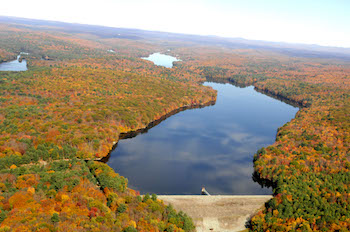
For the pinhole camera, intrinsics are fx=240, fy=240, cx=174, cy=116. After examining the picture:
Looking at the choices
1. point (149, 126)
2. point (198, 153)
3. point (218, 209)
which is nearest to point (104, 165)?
point (218, 209)

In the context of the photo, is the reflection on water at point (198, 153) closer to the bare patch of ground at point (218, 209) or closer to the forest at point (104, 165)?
the forest at point (104, 165)

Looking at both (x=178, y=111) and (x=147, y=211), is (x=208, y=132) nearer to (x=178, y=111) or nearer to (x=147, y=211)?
(x=178, y=111)

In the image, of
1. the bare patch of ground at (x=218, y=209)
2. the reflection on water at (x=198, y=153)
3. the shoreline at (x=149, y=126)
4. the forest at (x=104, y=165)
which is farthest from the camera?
the shoreline at (x=149, y=126)

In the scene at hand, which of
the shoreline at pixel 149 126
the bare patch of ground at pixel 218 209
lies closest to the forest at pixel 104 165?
the shoreline at pixel 149 126

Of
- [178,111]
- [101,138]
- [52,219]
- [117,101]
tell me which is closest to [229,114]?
[178,111]

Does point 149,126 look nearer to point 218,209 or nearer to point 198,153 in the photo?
point 198,153

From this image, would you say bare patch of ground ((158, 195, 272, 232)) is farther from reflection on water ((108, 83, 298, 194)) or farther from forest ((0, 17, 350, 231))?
reflection on water ((108, 83, 298, 194))
